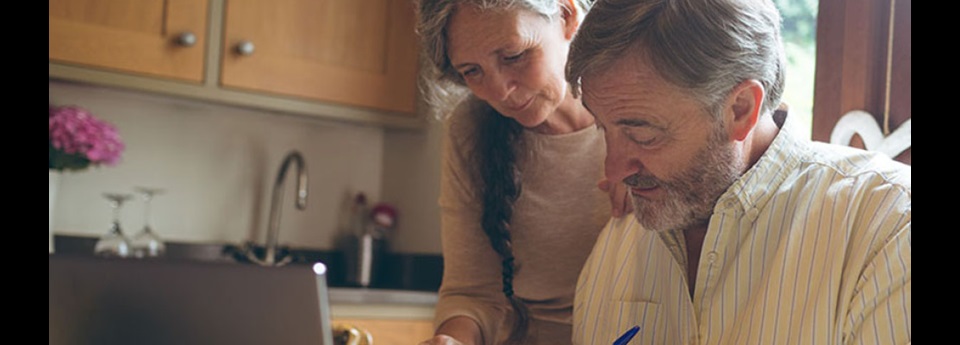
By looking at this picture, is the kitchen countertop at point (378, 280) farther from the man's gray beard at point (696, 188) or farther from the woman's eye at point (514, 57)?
the man's gray beard at point (696, 188)

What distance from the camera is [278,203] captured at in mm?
3064

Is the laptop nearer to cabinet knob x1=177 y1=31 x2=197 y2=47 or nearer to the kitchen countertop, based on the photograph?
the kitchen countertop

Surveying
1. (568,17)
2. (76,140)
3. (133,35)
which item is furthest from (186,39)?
(568,17)

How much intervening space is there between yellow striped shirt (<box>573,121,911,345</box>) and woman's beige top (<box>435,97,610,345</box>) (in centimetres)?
11

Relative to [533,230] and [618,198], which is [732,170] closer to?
[618,198]

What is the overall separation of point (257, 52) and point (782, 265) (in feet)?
6.75

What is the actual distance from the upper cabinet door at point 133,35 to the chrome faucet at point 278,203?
Answer: 45cm

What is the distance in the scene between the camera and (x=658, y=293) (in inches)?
46.1

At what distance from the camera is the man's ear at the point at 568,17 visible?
1.28m
